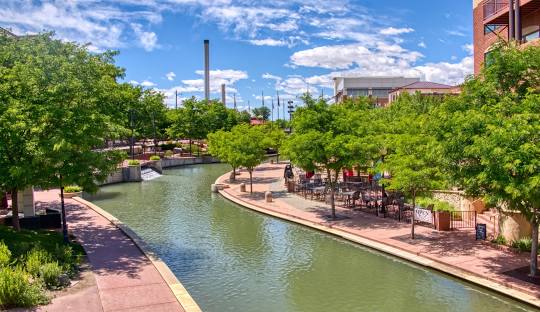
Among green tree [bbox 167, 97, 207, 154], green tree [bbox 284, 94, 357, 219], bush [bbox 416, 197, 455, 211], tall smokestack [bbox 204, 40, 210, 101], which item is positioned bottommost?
bush [bbox 416, 197, 455, 211]

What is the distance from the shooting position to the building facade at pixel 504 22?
23823mm

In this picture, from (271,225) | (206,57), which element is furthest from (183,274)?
(206,57)

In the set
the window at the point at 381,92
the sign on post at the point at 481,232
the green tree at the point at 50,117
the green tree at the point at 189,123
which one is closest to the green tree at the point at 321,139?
the sign on post at the point at 481,232

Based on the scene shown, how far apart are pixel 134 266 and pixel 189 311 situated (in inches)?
202

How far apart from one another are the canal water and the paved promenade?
45 cm

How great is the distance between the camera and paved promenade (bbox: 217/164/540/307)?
15539mm

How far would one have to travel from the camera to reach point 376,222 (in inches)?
978

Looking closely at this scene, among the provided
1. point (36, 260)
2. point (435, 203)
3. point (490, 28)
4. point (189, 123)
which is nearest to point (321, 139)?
point (435, 203)

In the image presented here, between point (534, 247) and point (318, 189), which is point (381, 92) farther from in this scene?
point (534, 247)

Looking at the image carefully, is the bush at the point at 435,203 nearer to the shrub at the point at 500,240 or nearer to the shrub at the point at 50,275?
the shrub at the point at 500,240

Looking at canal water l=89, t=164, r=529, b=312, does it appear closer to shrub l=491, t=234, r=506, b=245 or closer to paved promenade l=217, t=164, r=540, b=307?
paved promenade l=217, t=164, r=540, b=307

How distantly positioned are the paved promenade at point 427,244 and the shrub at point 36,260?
12.9 m

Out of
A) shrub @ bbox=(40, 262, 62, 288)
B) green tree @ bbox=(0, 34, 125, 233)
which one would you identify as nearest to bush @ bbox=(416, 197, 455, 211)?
green tree @ bbox=(0, 34, 125, 233)

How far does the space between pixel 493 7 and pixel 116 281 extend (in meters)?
24.6
